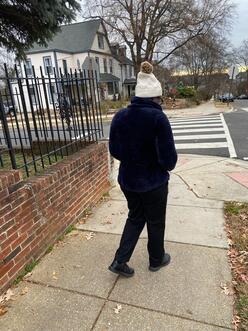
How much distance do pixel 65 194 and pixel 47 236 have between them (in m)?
0.58

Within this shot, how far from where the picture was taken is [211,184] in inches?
213

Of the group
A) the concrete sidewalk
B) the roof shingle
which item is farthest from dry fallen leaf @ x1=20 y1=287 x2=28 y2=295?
the roof shingle

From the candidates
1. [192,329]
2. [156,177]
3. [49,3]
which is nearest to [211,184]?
[156,177]

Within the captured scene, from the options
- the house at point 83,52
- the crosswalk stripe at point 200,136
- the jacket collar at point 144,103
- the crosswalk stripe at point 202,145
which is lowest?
the crosswalk stripe at point 200,136

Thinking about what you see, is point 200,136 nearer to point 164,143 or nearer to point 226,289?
point 226,289

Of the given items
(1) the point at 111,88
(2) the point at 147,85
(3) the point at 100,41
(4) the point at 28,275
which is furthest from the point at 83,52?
(4) the point at 28,275

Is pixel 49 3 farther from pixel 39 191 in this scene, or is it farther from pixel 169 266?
pixel 169 266

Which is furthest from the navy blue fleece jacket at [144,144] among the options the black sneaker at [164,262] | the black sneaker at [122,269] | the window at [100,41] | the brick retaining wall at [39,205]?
the window at [100,41]

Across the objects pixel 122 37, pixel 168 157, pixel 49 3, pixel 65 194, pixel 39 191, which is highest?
pixel 122 37

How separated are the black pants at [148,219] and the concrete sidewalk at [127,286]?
0.78ft

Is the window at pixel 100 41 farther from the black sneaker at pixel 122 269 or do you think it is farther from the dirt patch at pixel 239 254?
the black sneaker at pixel 122 269

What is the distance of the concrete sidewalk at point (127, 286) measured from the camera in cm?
227

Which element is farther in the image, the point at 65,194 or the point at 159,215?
the point at 65,194

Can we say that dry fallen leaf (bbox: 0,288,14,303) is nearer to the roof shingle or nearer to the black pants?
the black pants
